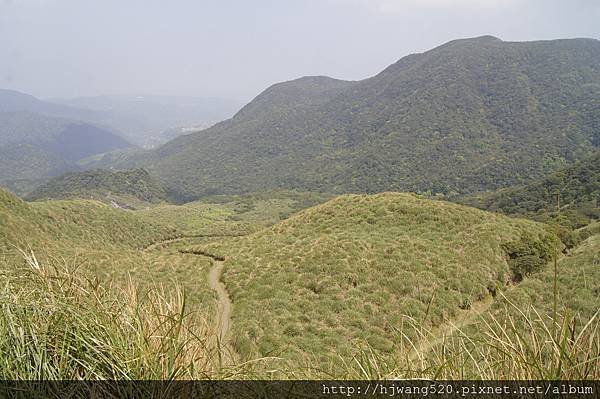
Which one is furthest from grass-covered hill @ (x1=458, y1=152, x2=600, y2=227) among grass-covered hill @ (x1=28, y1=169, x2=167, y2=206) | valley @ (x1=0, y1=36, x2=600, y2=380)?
grass-covered hill @ (x1=28, y1=169, x2=167, y2=206)

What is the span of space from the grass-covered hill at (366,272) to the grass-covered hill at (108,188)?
143285 millimetres

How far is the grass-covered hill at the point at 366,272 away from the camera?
38.2 ft

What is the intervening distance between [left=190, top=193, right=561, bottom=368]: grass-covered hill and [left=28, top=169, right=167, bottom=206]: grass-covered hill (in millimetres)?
143285

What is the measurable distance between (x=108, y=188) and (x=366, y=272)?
172790 millimetres

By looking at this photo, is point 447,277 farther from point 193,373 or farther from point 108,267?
point 108,267

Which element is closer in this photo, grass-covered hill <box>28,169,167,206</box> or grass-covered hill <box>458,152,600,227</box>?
grass-covered hill <box>458,152,600,227</box>

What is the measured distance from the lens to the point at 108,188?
542 feet

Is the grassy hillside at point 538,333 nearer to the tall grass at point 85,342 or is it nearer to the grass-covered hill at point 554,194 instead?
the tall grass at point 85,342

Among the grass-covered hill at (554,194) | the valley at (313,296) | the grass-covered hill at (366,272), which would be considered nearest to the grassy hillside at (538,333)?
the valley at (313,296)

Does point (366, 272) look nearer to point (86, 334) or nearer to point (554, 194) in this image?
point (86, 334)

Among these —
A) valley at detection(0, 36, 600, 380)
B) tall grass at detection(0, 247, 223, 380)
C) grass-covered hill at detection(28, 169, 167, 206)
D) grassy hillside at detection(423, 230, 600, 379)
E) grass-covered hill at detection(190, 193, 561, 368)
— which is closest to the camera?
grassy hillside at detection(423, 230, 600, 379)

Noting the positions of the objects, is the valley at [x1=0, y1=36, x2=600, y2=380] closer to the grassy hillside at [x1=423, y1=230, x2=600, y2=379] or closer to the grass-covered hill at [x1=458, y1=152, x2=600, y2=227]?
the grassy hillside at [x1=423, y1=230, x2=600, y2=379]

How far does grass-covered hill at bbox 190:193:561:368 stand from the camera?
1163 centimetres

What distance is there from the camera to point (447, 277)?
591 inches
